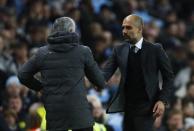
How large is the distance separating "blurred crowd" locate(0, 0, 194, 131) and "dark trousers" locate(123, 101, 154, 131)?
694mm

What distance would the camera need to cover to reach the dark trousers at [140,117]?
314 inches

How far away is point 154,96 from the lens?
26.4 ft

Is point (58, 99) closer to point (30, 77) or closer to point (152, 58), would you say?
point (30, 77)

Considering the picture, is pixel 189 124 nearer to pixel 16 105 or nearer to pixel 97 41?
pixel 16 105

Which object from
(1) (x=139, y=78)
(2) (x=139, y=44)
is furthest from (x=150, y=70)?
(2) (x=139, y=44)

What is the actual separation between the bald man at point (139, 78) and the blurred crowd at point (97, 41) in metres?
0.71

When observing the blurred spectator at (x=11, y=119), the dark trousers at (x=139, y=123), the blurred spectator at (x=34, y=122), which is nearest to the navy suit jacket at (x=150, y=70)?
the dark trousers at (x=139, y=123)

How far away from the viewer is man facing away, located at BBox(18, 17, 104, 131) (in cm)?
739

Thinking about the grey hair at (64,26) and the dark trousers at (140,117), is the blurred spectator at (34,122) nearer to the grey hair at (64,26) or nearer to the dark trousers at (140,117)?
the dark trousers at (140,117)

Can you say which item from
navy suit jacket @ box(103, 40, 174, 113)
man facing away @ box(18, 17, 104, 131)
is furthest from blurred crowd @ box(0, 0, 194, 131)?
navy suit jacket @ box(103, 40, 174, 113)

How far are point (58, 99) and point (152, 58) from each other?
3.87 feet

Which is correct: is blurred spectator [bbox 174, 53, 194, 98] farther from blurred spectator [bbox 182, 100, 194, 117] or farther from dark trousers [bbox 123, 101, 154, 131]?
dark trousers [bbox 123, 101, 154, 131]

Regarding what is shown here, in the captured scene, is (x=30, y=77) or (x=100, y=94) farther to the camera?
(x=100, y=94)

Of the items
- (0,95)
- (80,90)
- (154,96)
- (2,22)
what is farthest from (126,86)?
(2,22)
